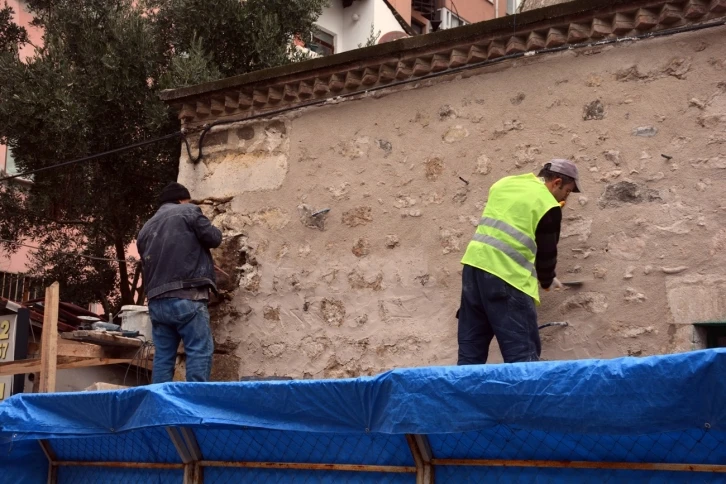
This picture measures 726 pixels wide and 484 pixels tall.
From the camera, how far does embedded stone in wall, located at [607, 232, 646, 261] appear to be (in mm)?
6113

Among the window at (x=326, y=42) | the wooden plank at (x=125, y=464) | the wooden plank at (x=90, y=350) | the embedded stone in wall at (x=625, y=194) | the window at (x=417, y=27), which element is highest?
the window at (x=417, y=27)

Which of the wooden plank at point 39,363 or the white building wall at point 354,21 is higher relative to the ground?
the white building wall at point 354,21

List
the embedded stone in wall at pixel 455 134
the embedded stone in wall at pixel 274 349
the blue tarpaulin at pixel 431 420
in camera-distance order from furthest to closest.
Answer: the embedded stone in wall at pixel 274 349, the embedded stone in wall at pixel 455 134, the blue tarpaulin at pixel 431 420

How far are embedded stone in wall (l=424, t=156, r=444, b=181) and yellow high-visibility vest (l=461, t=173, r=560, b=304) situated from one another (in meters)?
1.22

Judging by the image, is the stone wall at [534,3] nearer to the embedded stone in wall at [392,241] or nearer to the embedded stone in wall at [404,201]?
the embedded stone in wall at [404,201]

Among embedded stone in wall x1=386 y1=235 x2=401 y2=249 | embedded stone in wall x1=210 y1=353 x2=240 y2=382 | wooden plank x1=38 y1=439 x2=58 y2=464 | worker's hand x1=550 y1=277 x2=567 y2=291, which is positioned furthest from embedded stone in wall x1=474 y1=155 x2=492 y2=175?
wooden plank x1=38 y1=439 x2=58 y2=464

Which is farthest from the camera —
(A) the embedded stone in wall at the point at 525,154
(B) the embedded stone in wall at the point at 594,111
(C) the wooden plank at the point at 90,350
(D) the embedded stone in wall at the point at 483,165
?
(C) the wooden plank at the point at 90,350

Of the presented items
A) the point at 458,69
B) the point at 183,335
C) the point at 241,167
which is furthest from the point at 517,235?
the point at 241,167

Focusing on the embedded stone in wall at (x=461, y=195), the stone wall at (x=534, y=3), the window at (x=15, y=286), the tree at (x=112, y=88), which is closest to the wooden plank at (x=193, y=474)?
the embedded stone in wall at (x=461, y=195)

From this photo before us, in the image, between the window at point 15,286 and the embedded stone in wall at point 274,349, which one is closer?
the embedded stone in wall at point 274,349

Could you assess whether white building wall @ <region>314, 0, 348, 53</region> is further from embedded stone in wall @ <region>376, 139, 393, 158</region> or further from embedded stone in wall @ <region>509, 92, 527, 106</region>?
embedded stone in wall @ <region>509, 92, 527, 106</region>

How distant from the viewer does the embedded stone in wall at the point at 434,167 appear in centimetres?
698

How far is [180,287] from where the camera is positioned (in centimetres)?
698

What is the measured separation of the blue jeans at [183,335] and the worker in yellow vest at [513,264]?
6.63ft
